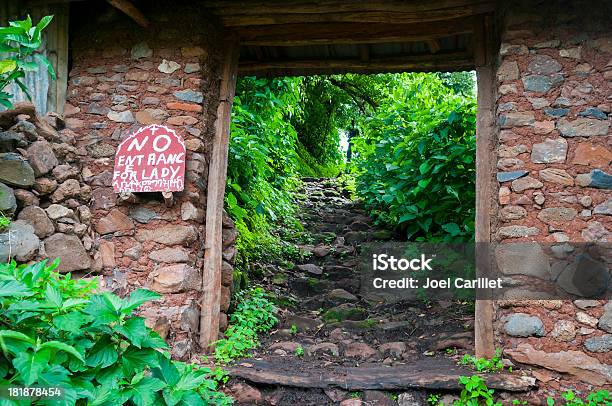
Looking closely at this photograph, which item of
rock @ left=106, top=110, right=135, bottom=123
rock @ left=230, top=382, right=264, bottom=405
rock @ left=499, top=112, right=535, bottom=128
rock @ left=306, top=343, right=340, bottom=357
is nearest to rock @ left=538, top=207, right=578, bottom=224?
rock @ left=499, top=112, right=535, bottom=128

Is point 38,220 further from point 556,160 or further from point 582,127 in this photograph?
point 582,127

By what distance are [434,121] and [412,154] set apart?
20.2 inches

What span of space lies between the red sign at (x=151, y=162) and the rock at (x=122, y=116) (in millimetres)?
159

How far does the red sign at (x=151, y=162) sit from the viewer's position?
364 cm

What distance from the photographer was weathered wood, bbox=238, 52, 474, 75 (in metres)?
4.65

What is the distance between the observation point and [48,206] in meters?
3.37

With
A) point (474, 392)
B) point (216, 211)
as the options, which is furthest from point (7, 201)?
point (474, 392)

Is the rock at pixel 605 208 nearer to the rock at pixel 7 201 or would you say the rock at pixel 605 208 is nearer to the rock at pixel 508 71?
the rock at pixel 508 71

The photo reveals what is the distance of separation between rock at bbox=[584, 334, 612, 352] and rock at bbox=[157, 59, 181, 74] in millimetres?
3416

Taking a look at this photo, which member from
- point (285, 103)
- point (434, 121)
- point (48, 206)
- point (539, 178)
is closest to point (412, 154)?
point (434, 121)

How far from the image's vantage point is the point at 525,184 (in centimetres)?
334

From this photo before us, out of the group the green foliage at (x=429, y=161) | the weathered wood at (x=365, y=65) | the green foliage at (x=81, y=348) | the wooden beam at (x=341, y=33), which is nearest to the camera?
the green foliage at (x=81, y=348)

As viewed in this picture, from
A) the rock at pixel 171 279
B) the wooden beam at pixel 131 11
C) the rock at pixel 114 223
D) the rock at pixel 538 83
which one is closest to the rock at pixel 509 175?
the rock at pixel 538 83

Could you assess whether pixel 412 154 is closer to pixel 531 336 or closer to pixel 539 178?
pixel 539 178
